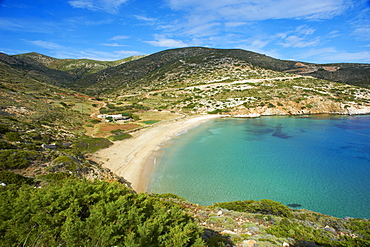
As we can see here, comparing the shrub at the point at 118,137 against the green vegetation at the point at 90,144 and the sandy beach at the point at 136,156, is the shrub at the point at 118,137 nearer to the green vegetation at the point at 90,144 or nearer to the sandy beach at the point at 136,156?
the sandy beach at the point at 136,156

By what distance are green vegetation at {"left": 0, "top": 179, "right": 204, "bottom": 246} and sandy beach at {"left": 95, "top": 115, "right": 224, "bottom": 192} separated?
11.0 meters

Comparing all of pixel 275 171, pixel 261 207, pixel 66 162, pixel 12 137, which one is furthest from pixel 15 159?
pixel 275 171

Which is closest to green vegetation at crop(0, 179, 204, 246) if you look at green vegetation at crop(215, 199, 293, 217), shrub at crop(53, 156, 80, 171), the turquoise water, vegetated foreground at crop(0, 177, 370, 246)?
vegetated foreground at crop(0, 177, 370, 246)

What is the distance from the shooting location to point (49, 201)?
4832 mm

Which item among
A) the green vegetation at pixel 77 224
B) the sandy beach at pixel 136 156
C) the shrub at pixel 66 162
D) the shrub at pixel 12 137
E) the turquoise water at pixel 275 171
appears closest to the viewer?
the green vegetation at pixel 77 224

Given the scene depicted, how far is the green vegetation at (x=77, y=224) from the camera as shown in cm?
402

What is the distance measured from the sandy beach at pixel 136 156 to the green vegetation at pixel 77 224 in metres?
11.0

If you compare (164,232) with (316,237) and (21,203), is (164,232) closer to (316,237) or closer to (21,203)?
(21,203)

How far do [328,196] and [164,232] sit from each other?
15.4 m

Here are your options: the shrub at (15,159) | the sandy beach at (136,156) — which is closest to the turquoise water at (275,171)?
the sandy beach at (136,156)

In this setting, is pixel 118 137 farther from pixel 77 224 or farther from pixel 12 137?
pixel 77 224

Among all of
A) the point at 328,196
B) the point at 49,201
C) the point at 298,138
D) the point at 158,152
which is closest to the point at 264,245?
the point at 49,201

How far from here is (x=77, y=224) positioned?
4117 mm

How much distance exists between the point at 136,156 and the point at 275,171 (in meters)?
16.7
